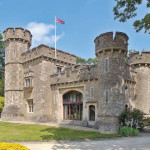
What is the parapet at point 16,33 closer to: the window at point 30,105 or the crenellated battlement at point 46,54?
the crenellated battlement at point 46,54

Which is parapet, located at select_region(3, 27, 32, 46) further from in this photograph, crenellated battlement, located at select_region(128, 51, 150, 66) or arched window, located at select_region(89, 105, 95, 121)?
crenellated battlement, located at select_region(128, 51, 150, 66)

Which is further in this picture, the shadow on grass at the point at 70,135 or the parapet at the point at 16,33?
the parapet at the point at 16,33

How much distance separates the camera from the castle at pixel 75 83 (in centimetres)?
1454

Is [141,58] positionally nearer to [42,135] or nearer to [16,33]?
[42,135]

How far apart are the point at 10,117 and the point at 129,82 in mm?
15430

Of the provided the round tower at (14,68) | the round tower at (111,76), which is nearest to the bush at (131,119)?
the round tower at (111,76)

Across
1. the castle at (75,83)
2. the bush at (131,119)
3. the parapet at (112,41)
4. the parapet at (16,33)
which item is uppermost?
the parapet at (16,33)

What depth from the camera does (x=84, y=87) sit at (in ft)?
60.2

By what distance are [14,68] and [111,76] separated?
1495 cm

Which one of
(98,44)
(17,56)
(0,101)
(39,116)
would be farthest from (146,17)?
(0,101)

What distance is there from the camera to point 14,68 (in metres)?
24.2

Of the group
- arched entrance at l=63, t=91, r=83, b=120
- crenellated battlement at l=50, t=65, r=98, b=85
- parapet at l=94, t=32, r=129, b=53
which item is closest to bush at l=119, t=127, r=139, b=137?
crenellated battlement at l=50, t=65, r=98, b=85

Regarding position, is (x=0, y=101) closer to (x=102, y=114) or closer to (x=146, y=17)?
(x=102, y=114)

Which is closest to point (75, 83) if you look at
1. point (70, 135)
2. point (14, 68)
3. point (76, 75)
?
point (76, 75)
